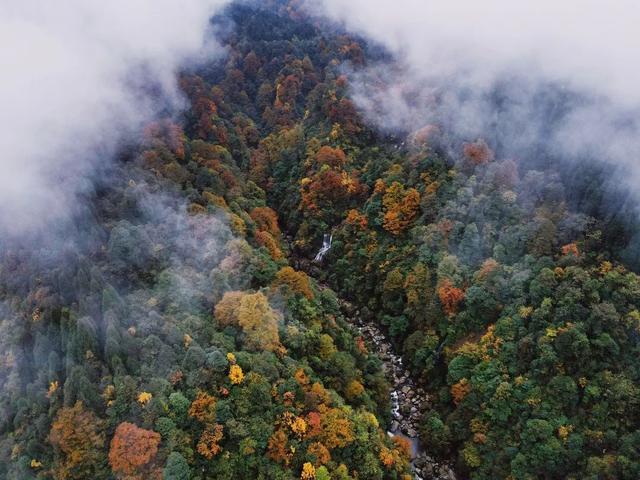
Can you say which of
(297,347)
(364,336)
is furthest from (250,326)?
(364,336)

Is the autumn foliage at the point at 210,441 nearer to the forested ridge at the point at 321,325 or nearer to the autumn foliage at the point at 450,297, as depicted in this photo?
the forested ridge at the point at 321,325

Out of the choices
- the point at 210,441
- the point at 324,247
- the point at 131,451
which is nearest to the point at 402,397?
the point at 210,441

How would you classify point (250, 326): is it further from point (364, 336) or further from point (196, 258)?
point (364, 336)

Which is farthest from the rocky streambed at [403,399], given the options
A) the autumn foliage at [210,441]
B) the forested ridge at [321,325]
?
the autumn foliage at [210,441]

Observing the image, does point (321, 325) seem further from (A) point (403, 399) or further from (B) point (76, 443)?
(B) point (76, 443)

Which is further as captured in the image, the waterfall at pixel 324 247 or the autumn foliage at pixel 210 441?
the waterfall at pixel 324 247

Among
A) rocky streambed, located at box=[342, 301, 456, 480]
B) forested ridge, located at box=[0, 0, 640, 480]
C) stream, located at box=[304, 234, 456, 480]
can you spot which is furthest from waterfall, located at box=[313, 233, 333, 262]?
rocky streambed, located at box=[342, 301, 456, 480]
